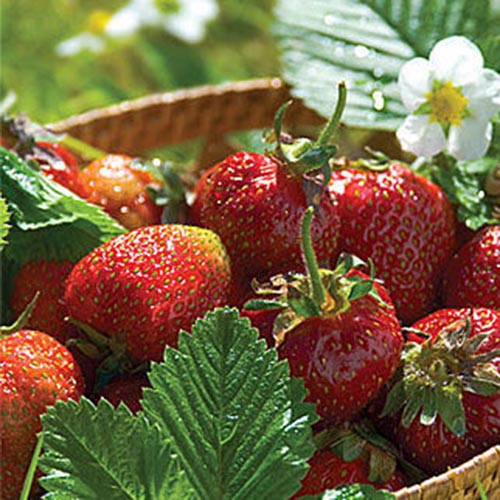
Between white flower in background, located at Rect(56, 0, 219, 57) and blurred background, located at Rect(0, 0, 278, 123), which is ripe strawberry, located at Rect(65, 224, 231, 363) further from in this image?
white flower in background, located at Rect(56, 0, 219, 57)

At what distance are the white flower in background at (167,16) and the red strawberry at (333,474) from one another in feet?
3.34

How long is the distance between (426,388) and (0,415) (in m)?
0.23

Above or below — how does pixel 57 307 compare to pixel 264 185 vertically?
below

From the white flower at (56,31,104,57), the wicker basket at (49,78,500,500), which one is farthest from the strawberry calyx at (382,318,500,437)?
the white flower at (56,31,104,57)

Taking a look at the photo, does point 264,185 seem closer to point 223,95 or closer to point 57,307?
point 57,307

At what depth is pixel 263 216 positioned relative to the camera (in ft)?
2.17

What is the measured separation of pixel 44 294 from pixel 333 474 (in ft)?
0.81

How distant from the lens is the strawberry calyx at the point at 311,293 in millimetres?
571

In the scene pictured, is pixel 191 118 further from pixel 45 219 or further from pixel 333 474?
pixel 333 474

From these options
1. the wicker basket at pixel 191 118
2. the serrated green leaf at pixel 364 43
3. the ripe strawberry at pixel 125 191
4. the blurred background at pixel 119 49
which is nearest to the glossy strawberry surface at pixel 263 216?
the ripe strawberry at pixel 125 191

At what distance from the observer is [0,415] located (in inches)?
23.0

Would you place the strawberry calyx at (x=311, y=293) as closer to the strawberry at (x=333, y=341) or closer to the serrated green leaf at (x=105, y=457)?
the strawberry at (x=333, y=341)

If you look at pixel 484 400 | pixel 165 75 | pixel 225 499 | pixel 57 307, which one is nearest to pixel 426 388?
pixel 484 400

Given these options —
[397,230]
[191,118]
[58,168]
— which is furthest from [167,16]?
[397,230]
